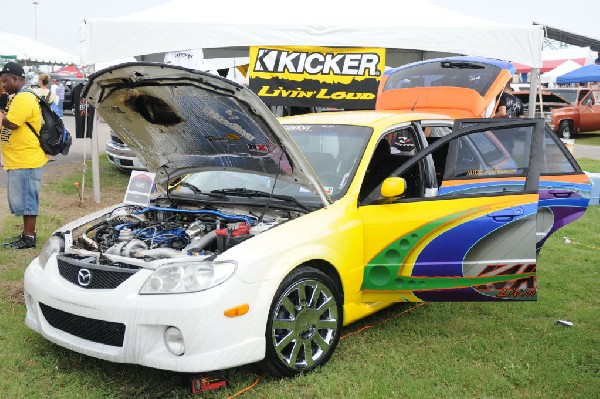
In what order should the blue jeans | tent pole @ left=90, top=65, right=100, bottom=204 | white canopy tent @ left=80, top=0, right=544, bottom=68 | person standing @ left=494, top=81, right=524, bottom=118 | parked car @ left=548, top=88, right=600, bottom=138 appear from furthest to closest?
parked car @ left=548, top=88, right=600, bottom=138, tent pole @ left=90, top=65, right=100, bottom=204, person standing @ left=494, top=81, right=524, bottom=118, white canopy tent @ left=80, top=0, right=544, bottom=68, the blue jeans

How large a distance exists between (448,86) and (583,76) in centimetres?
1793

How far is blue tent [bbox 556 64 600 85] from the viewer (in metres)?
22.5

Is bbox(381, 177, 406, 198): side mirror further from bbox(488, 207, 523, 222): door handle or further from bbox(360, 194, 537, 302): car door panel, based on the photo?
bbox(488, 207, 523, 222): door handle

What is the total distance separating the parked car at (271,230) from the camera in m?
3.29

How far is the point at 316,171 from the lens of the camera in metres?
4.39

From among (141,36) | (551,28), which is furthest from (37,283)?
(551,28)

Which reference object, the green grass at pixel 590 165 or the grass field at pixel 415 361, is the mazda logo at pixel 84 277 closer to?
the grass field at pixel 415 361

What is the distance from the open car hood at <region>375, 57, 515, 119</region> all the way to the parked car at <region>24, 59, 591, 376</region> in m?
2.22

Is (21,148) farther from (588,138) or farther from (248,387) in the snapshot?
(588,138)

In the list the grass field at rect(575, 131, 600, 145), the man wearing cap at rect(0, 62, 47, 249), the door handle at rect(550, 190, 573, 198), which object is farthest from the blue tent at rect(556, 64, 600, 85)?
the man wearing cap at rect(0, 62, 47, 249)

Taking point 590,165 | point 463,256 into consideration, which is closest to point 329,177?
point 463,256

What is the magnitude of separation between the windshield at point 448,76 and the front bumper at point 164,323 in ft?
16.7

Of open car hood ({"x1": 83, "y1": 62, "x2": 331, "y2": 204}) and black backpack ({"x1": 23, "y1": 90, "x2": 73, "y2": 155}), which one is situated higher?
open car hood ({"x1": 83, "y1": 62, "x2": 331, "y2": 204})

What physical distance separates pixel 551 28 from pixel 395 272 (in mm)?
36915
